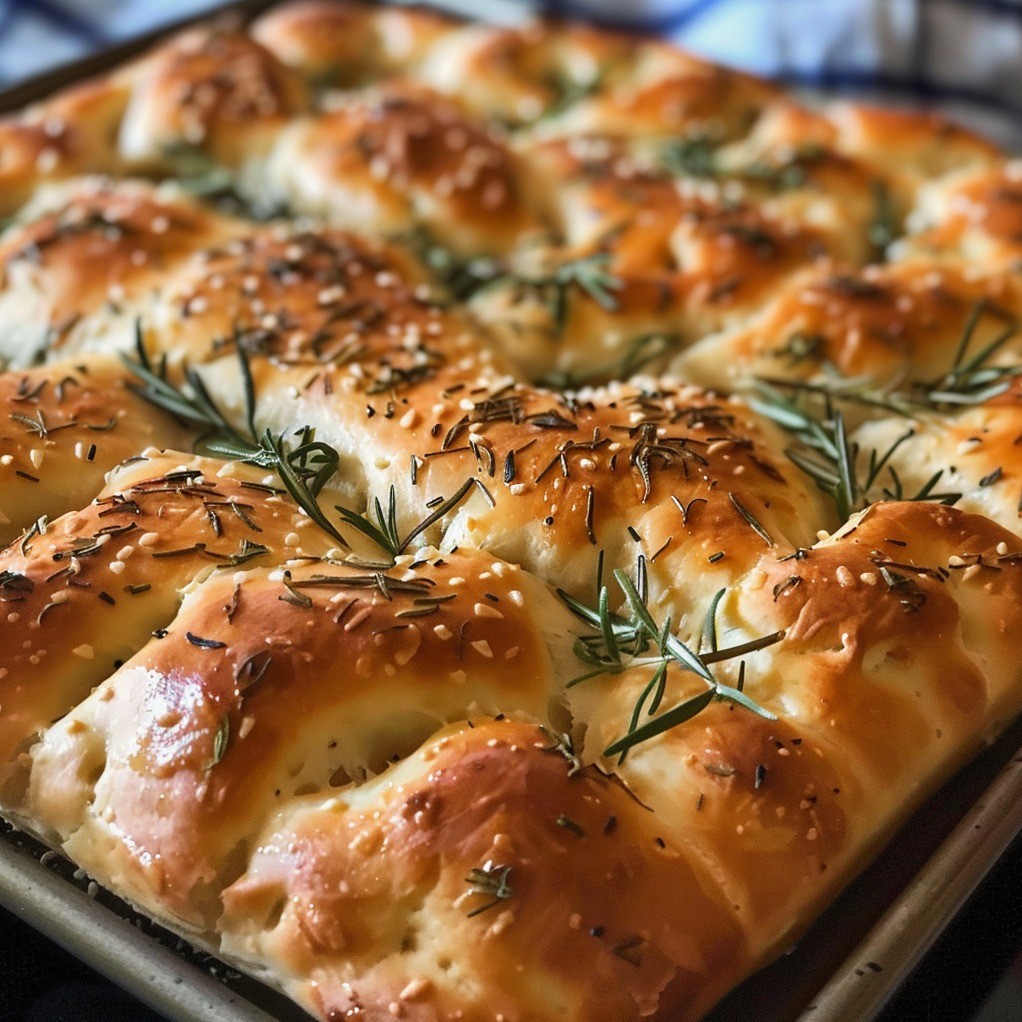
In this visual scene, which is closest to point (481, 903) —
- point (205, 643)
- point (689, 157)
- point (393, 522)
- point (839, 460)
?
point (205, 643)

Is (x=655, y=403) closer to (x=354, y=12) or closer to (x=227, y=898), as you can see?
(x=227, y=898)

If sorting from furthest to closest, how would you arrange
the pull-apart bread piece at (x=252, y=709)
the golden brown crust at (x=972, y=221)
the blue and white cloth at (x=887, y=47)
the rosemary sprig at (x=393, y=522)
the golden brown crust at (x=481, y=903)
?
the blue and white cloth at (x=887, y=47), the golden brown crust at (x=972, y=221), the rosemary sprig at (x=393, y=522), the pull-apart bread piece at (x=252, y=709), the golden brown crust at (x=481, y=903)

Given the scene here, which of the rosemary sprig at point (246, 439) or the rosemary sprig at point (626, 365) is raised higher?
the rosemary sprig at point (246, 439)

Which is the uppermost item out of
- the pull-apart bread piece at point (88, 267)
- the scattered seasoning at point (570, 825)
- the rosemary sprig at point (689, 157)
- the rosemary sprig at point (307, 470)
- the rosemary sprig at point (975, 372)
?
the pull-apart bread piece at point (88, 267)

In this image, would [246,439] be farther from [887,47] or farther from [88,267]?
[887,47]

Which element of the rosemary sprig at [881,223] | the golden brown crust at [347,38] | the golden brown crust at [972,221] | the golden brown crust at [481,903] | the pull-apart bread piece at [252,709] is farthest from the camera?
the golden brown crust at [347,38]

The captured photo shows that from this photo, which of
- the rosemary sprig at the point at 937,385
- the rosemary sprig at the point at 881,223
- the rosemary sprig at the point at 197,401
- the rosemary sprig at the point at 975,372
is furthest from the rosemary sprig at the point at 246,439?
the rosemary sprig at the point at 881,223

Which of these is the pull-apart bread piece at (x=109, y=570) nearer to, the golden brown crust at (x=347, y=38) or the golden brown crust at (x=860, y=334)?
the golden brown crust at (x=860, y=334)

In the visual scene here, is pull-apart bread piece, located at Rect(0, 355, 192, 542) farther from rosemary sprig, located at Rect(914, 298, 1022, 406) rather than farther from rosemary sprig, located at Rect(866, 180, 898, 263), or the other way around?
rosemary sprig, located at Rect(866, 180, 898, 263)
